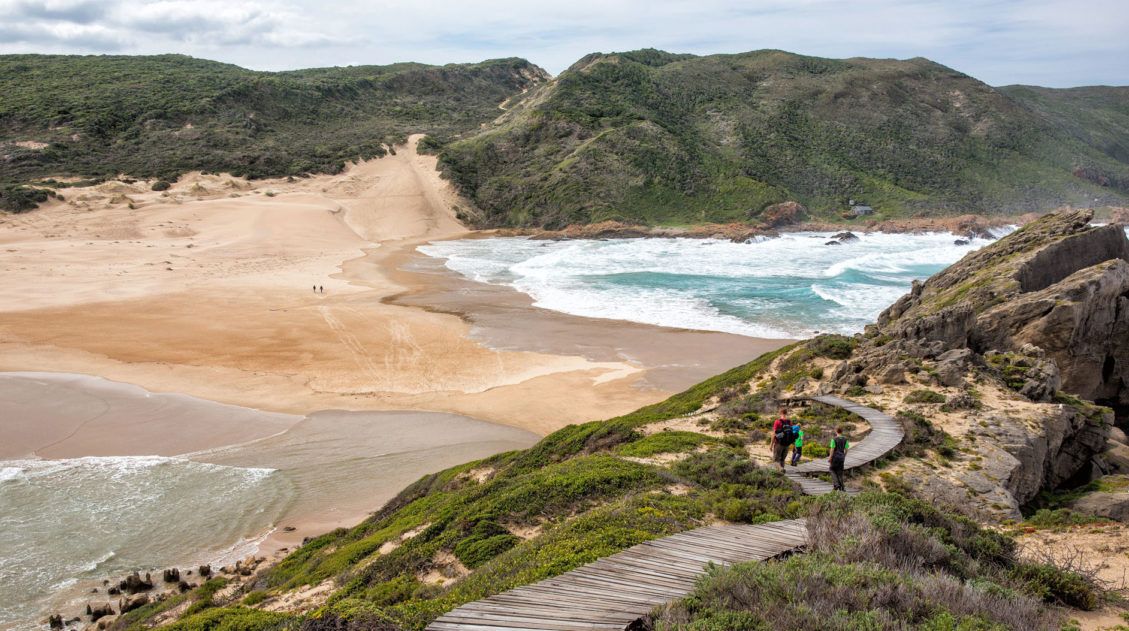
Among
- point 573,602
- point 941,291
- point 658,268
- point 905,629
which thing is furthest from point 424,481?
point 658,268

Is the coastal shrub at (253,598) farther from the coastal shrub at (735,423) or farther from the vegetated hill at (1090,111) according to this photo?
the vegetated hill at (1090,111)

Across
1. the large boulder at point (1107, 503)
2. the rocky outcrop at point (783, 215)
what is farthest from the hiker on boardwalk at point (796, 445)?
the rocky outcrop at point (783, 215)

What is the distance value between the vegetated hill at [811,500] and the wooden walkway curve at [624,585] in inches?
13.6

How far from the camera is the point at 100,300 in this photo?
105 ft

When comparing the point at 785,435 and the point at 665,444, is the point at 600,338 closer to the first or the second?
the point at 665,444

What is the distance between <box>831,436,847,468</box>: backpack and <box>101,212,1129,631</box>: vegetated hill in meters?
0.79

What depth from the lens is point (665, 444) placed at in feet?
40.1

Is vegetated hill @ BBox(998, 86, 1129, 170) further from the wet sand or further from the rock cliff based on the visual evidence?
the rock cliff

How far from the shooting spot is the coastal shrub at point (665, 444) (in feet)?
38.9

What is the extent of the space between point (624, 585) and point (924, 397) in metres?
10.1

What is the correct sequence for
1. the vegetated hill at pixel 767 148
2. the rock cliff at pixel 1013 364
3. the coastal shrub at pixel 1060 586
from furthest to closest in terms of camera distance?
1. the vegetated hill at pixel 767 148
2. the rock cliff at pixel 1013 364
3. the coastal shrub at pixel 1060 586

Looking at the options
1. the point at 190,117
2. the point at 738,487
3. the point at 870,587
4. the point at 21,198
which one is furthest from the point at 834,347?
the point at 190,117

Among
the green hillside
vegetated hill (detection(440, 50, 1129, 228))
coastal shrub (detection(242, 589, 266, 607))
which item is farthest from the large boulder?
vegetated hill (detection(440, 50, 1129, 228))

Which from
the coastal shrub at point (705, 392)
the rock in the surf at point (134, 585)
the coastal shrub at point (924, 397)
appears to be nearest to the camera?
the rock in the surf at point (134, 585)
